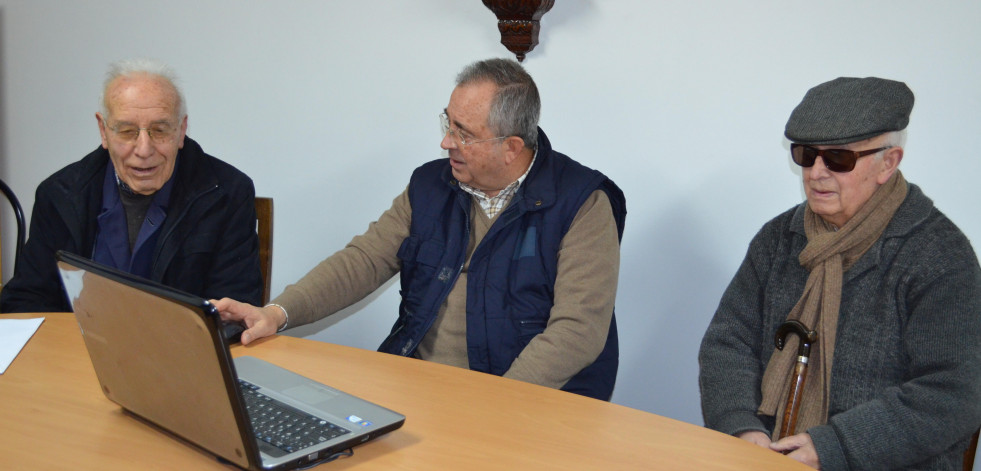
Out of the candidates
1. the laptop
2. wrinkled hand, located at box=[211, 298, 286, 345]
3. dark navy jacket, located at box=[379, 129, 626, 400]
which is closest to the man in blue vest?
dark navy jacket, located at box=[379, 129, 626, 400]

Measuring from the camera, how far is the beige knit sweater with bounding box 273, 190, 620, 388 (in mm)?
1869

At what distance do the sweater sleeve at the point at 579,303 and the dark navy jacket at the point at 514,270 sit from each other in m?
0.04

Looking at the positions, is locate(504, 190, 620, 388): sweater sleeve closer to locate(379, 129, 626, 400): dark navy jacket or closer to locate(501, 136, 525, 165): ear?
locate(379, 129, 626, 400): dark navy jacket

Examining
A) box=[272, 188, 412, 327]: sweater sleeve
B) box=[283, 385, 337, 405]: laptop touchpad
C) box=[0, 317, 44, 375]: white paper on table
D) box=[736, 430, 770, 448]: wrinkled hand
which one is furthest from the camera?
box=[272, 188, 412, 327]: sweater sleeve

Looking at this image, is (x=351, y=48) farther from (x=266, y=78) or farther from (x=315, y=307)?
(x=315, y=307)

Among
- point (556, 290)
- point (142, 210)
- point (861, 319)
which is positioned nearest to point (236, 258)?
point (142, 210)

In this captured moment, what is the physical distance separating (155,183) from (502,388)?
1.14 metres

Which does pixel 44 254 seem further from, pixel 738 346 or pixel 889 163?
pixel 889 163

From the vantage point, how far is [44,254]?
2.13m

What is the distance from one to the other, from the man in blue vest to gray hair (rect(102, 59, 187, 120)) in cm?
58

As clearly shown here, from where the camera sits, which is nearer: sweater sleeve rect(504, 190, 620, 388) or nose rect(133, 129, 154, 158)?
sweater sleeve rect(504, 190, 620, 388)

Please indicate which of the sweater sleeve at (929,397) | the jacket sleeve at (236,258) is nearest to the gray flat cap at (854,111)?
the sweater sleeve at (929,397)

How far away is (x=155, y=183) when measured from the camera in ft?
7.05

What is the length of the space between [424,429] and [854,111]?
102 cm
